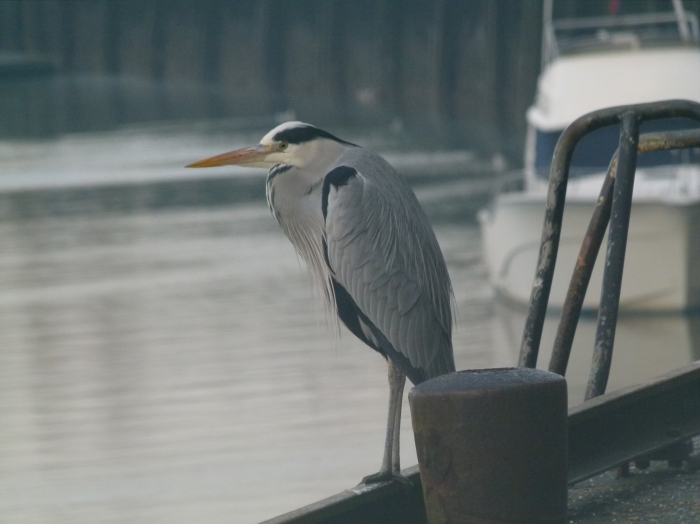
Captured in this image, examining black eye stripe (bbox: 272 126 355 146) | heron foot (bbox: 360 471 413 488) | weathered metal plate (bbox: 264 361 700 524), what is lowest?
heron foot (bbox: 360 471 413 488)

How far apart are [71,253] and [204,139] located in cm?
2049

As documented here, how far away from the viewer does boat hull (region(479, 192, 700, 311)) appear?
33.6 feet

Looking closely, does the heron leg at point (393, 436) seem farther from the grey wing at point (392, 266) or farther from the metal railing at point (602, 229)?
the metal railing at point (602, 229)

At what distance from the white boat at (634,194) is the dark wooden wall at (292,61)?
43.4ft

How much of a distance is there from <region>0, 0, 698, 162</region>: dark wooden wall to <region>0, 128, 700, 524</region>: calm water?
1380 cm

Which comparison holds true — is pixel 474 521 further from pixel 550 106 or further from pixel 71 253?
pixel 71 253

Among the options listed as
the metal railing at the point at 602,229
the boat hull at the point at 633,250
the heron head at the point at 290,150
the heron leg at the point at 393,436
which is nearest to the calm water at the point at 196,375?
the boat hull at the point at 633,250

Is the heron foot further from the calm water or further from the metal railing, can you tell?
the calm water

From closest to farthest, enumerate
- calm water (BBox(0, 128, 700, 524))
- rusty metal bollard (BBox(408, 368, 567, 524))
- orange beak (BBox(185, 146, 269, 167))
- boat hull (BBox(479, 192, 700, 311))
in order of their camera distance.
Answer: rusty metal bollard (BBox(408, 368, 567, 524)) → orange beak (BBox(185, 146, 269, 167)) → calm water (BBox(0, 128, 700, 524)) → boat hull (BBox(479, 192, 700, 311))

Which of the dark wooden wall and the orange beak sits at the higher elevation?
the orange beak

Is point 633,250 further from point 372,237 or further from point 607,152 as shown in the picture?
point 372,237

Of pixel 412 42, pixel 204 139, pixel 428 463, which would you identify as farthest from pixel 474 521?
pixel 412 42

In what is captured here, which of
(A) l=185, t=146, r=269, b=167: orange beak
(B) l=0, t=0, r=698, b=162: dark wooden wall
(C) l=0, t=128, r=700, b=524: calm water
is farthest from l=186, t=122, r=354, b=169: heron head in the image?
(B) l=0, t=0, r=698, b=162: dark wooden wall

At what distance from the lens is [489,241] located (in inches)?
447
